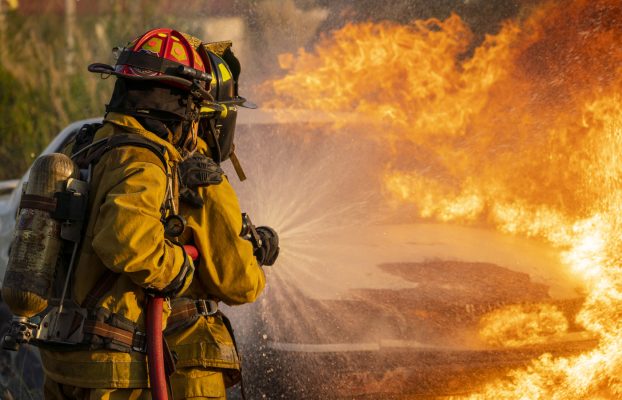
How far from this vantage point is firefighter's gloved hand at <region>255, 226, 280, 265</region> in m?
3.45

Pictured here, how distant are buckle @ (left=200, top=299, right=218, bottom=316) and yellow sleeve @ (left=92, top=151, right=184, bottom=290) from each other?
1.08ft

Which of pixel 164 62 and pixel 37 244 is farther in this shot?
pixel 164 62

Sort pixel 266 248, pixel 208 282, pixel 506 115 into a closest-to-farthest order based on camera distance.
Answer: pixel 208 282 → pixel 266 248 → pixel 506 115

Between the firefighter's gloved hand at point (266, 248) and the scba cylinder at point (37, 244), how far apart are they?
0.81 metres

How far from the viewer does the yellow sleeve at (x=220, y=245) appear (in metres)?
3.14

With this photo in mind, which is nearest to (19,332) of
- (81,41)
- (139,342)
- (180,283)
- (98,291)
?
(98,291)

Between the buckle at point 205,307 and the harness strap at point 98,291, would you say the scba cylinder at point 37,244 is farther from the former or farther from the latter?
the buckle at point 205,307

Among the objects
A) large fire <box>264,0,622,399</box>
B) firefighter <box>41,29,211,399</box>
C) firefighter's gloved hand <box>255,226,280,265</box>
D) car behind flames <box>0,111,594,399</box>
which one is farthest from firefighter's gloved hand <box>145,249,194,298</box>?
large fire <box>264,0,622,399</box>

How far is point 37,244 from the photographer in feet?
9.61

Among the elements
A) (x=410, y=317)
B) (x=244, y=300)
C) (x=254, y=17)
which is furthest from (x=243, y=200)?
(x=254, y=17)

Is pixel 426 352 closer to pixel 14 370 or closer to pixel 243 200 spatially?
pixel 243 200

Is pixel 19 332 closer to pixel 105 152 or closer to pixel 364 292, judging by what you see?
pixel 105 152

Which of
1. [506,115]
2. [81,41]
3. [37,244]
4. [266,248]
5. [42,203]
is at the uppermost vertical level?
[81,41]

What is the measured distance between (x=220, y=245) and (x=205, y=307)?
270 mm
